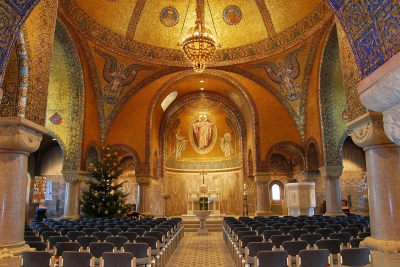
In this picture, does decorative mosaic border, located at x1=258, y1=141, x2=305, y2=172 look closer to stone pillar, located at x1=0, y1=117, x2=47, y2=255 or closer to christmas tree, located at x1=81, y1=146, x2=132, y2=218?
christmas tree, located at x1=81, y1=146, x2=132, y2=218

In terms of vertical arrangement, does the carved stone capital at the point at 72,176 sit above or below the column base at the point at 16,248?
above

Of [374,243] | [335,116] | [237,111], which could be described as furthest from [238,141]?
[374,243]

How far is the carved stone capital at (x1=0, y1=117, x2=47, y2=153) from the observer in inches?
288

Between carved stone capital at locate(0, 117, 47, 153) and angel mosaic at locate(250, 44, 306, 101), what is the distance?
14904 millimetres

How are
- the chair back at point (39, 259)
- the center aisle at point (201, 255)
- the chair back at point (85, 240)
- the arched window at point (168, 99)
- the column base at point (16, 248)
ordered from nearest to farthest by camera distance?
the chair back at point (39, 259)
the column base at point (16, 248)
the chair back at point (85, 240)
the center aisle at point (201, 255)
the arched window at point (168, 99)

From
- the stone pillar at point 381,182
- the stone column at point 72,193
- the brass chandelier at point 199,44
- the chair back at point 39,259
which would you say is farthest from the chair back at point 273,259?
the stone column at point 72,193

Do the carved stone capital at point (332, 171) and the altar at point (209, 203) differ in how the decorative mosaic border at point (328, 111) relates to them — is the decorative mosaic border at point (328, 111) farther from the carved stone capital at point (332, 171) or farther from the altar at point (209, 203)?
the altar at point (209, 203)

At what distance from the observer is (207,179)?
2719 centimetres

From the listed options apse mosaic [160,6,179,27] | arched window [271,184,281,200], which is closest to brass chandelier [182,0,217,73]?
apse mosaic [160,6,179,27]

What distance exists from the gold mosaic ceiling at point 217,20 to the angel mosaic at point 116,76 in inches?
53.0

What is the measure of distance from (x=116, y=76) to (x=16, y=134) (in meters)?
12.6

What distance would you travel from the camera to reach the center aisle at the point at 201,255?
9.35 m

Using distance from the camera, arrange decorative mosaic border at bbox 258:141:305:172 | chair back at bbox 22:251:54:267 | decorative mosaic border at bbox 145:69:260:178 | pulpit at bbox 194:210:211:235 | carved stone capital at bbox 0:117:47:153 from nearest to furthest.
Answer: chair back at bbox 22:251:54:267
carved stone capital at bbox 0:117:47:153
pulpit at bbox 194:210:211:235
decorative mosaic border at bbox 258:141:305:172
decorative mosaic border at bbox 145:69:260:178

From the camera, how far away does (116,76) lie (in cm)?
1952
